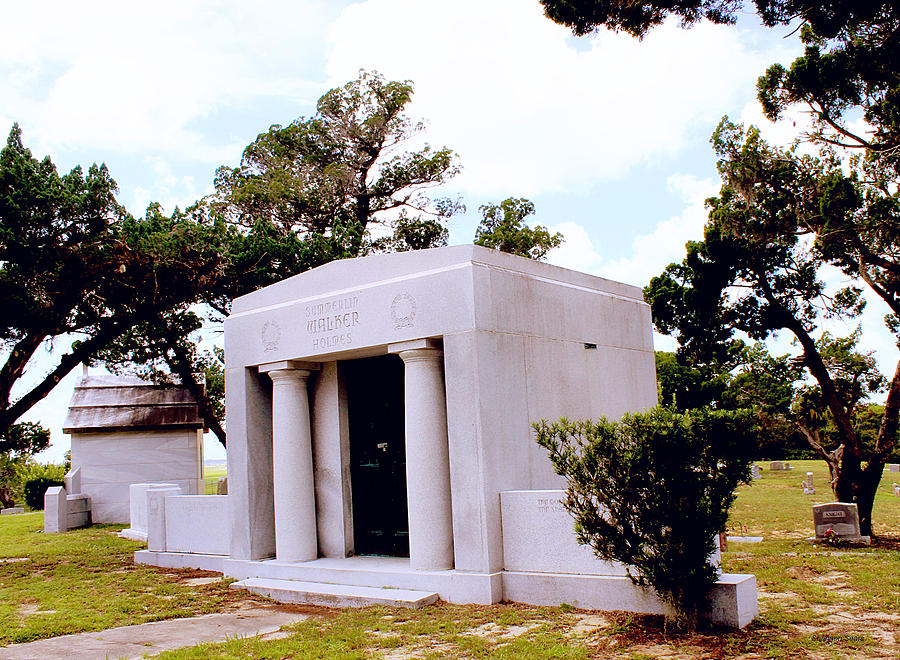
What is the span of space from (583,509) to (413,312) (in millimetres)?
3360

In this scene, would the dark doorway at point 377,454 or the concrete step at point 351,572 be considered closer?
the concrete step at point 351,572

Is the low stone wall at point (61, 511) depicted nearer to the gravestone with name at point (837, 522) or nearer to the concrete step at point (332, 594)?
the concrete step at point (332, 594)

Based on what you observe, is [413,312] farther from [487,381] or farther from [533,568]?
[533,568]

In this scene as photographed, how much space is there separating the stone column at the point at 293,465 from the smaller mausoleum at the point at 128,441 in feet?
43.6

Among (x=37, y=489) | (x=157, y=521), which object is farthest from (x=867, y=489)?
(x=37, y=489)

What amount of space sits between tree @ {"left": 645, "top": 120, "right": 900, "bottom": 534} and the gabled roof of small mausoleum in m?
14.8

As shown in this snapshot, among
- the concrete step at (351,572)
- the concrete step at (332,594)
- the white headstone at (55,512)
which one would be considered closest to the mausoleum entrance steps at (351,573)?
the concrete step at (351,572)

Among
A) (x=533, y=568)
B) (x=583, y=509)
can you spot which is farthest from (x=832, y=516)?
(x=583, y=509)

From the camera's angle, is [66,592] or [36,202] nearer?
[66,592]

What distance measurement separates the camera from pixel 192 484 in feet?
75.4

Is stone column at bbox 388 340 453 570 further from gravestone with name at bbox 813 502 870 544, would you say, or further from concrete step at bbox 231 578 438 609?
gravestone with name at bbox 813 502 870 544

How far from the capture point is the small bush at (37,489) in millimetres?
27875

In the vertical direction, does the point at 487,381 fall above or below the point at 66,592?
above

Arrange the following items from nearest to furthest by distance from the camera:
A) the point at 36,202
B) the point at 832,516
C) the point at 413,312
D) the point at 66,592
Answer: the point at 413,312, the point at 66,592, the point at 832,516, the point at 36,202
